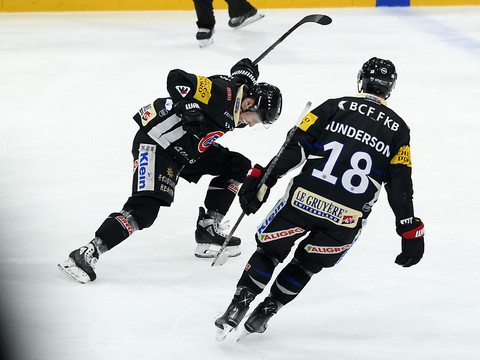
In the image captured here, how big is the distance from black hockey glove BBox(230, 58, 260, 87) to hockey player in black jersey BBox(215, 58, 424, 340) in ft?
2.88

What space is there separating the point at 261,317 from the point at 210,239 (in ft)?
3.15

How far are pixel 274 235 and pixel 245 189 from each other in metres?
0.21

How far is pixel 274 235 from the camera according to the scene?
9.76 feet

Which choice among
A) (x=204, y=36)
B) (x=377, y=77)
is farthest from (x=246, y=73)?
(x=204, y=36)

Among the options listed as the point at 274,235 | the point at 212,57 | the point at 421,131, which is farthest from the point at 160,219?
the point at 212,57

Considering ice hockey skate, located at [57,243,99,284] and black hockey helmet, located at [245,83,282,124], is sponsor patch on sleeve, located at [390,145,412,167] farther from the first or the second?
ice hockey skate, located at [57,243,99,284]

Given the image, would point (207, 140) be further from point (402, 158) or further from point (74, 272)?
point (402, 158)

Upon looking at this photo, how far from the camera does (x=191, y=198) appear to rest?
4.65 m

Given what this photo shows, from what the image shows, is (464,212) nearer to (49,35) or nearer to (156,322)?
(156,322)

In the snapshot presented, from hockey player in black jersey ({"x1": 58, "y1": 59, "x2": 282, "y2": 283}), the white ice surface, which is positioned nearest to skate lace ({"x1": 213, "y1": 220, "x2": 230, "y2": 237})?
the white ice surface

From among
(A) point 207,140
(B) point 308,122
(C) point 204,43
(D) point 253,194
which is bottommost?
(C) point 204,43

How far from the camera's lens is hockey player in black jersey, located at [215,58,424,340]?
9.46 feet

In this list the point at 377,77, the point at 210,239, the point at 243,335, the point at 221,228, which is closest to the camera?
the point at 377,77

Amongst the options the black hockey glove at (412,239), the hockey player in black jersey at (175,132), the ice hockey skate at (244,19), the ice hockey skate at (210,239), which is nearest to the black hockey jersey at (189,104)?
the hockey player in black jersey at (175,132)
